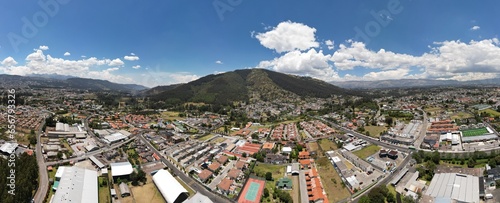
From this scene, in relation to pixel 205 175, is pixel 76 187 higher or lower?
higher

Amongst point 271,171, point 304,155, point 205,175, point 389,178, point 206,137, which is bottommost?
point 205,175

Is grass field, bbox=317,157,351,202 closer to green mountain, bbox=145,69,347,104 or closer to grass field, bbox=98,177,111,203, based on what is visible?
grass field, bbox=98,177,111,203

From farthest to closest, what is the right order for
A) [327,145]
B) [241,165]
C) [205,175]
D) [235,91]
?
[235,91] → [327,145] → [241,165] → [205,175]

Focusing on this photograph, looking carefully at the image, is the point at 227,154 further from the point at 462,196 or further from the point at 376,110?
the point at 376,110

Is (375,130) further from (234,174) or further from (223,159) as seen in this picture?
(234,174)

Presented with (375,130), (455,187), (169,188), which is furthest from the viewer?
(375,130)

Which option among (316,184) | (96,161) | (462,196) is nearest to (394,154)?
(462,196)

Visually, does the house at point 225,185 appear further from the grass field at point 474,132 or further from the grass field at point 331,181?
the grass field at point 474,132

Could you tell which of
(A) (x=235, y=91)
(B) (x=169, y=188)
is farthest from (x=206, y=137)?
(A) (x=235, y=91)
